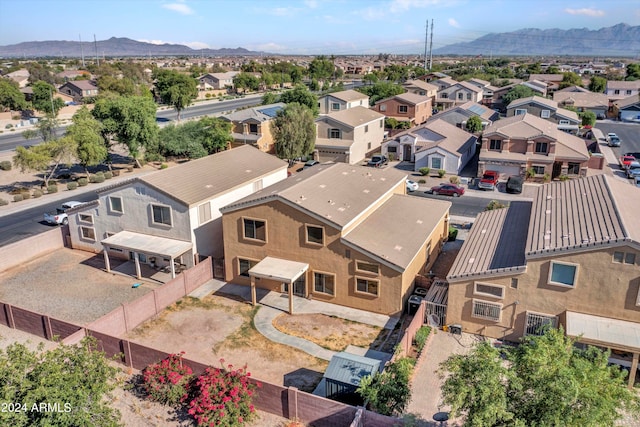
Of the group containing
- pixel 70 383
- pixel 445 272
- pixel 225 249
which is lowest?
pixel 445 272

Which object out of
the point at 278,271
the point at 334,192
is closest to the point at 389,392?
the point at 278,271

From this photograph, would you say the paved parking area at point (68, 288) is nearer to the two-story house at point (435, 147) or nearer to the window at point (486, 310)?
the window at point (486, 310)

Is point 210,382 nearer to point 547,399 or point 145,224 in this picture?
point 547,399

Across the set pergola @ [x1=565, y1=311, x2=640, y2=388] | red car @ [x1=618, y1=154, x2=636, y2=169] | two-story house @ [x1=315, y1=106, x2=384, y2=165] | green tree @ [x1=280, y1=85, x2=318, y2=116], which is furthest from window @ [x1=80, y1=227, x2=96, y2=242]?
red car @ [x1=618, y1=154, x2=636, y2=169]

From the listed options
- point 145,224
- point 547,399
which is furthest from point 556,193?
point 145,224

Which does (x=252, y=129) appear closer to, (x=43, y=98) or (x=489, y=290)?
(x=489, y=290)

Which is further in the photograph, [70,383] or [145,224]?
[145,224]

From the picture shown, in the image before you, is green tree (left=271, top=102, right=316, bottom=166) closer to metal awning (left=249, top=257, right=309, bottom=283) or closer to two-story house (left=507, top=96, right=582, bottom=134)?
metal awning (left=249, top=257, right=309, bottom=283)
